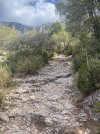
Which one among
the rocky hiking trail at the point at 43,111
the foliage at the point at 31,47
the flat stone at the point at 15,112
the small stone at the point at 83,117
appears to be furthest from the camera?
the foliage at the point at 31,47

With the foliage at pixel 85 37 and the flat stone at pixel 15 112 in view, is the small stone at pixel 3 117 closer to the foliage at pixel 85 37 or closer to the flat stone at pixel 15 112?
the flat stone at pixel 15 112

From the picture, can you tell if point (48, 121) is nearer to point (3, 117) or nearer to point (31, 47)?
point (3, 117)

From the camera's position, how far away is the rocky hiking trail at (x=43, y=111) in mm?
7348

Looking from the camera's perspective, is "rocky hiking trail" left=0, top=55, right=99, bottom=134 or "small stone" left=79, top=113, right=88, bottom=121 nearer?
"rocky hiking trail" left=0, top=55, right=99, bottom=134

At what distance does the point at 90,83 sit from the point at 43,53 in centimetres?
1110

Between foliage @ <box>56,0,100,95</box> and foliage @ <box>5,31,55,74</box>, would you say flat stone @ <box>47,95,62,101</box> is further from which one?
foliage @ <box>5,31,55,74</box>

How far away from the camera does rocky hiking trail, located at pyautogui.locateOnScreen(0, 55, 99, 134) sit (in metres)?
7.35

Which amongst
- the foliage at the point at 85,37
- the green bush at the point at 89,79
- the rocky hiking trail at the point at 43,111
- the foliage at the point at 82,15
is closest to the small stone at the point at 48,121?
the rocky hiking trail at the point at 43,111

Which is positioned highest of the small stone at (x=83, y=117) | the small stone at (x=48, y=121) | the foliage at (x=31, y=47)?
the foliage at (x=31, y=47)

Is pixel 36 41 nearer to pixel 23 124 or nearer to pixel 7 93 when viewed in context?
pixel 7 93

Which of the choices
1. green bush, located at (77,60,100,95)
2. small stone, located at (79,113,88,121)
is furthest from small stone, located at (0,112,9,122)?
green bush, located at (77,60,100,95)

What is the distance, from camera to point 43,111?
854cm

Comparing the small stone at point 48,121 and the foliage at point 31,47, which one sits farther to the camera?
the foliage at point 31,47

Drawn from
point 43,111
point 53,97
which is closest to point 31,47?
point 53,97
